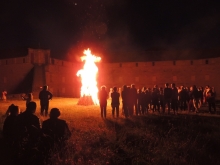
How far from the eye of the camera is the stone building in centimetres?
4662

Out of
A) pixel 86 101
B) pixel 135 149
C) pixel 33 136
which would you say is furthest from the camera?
pixel 86 101

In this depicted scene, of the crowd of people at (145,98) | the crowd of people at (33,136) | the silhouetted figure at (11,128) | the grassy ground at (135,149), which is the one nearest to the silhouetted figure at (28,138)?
the crowd of people at (33,136)

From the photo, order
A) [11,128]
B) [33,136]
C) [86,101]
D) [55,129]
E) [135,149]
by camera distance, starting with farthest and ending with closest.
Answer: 1. [86,101]
2. [135,149]
3. [11,128]
4. [55,129]
5. [33,136]

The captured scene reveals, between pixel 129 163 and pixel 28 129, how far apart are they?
9.41 feet

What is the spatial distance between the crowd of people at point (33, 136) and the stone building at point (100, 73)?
127 ft

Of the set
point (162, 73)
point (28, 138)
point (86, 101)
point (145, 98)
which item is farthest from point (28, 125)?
point (162, 73)

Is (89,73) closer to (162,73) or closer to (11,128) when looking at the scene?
(11,128)

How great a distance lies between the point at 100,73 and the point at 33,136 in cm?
4905

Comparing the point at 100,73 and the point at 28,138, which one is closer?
the point at 28,138

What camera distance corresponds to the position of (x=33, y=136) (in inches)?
247

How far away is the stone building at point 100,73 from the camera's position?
46625 millimetres

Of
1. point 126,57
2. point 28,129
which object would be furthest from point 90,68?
point 126,57

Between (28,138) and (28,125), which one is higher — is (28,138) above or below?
below

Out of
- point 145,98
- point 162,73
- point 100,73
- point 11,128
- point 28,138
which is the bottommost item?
point 28,138
